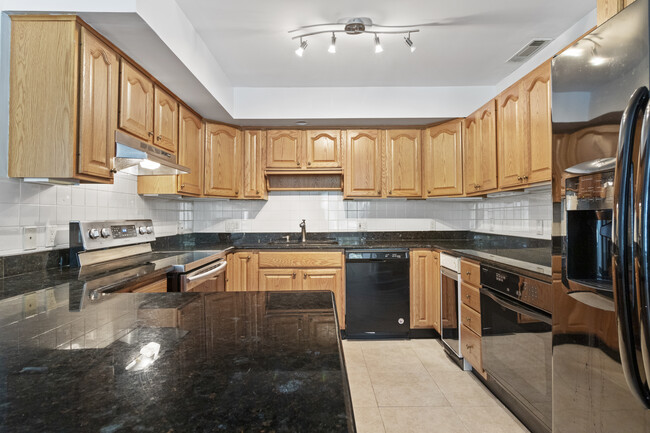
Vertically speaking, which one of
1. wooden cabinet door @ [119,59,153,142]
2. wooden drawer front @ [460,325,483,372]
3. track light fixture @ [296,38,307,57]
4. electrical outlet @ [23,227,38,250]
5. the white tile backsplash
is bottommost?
wooden drawer front @ [460,325,483,372]

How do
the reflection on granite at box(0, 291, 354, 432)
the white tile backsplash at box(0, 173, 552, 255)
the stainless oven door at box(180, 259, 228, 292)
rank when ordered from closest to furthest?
the reflection on granite at box(0, 291, 354, 432)
the stainless oven door at box(180, 259, 228, 292)
the white tile backsplash at box(0, 173, 552, 255)

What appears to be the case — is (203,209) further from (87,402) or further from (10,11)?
(87,402)

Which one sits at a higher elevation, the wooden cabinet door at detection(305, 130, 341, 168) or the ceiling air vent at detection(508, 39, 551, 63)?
the ceiling air vent at detection(508, 39, 551, 63)

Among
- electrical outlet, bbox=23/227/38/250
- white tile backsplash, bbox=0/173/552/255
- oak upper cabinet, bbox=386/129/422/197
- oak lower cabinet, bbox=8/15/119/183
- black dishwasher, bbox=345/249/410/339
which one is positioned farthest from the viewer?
oak upper cabinet, bbox=386/129/422/197

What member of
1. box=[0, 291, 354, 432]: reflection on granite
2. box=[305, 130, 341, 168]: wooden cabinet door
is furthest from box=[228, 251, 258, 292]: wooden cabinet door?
box=[0, 291, 354, 432]: reflection on granite

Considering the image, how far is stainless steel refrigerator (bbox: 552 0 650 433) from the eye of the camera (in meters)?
0.74

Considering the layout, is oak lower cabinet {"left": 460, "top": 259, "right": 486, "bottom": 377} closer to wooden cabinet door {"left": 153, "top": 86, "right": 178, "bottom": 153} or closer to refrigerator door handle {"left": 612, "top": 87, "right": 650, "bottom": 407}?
refrigerator door handle {"left": 612, "top": 87, "right": 650, "bottom": 407}

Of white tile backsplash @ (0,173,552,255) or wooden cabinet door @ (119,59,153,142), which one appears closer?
wooden cabinet door @ (119,59,153,142)

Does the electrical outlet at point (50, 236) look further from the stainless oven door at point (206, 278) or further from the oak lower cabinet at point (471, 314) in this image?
the oak lower cabinet at point (471, 314)

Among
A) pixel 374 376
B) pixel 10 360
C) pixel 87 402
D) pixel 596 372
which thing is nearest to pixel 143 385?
pixel 87 402

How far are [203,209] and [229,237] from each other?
1.39 ft

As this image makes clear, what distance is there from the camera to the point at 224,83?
286cm

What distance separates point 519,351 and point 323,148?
2381mm

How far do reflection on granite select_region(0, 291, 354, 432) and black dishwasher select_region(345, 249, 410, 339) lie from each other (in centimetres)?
210
